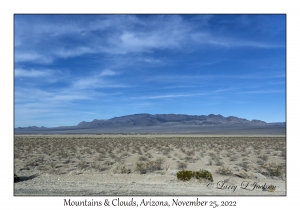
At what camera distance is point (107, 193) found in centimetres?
940

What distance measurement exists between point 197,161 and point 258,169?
533 centimetres

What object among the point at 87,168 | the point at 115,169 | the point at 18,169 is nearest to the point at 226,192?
the point at 115,169

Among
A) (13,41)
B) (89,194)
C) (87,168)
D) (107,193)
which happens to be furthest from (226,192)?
(87,168)

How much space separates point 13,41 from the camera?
29.4 ft
